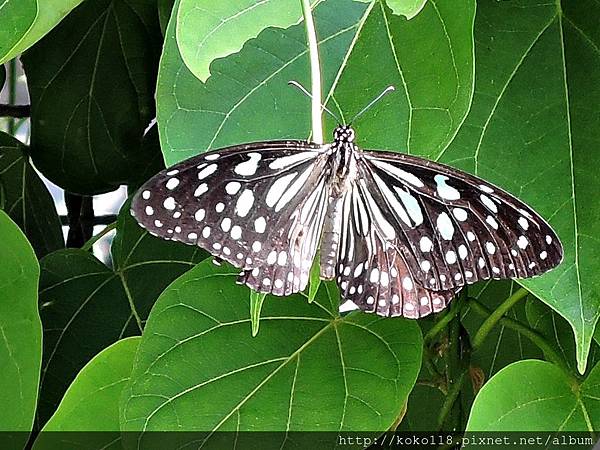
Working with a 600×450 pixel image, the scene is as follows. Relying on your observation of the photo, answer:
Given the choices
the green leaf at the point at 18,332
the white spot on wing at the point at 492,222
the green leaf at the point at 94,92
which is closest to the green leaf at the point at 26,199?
the green leaf at the point at 94,92

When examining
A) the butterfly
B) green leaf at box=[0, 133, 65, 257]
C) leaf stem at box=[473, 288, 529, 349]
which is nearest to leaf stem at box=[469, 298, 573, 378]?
leaf stem at box=[473, 288, 529, 349]

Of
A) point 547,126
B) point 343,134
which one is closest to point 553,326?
point 547,126

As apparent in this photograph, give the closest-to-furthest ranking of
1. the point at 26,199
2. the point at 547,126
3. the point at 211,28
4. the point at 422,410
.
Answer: the point at 211,28 → the point at 547,126 → the point at 422,410 → the point at 26,199

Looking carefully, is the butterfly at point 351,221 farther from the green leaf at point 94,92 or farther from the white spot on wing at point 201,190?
the green leaf at point 94,92

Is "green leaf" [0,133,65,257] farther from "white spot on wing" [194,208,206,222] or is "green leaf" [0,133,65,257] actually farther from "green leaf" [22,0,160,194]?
"white spot on wing" [194,208,206,222]

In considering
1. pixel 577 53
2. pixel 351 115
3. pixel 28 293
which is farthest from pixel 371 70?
pixel 28 293

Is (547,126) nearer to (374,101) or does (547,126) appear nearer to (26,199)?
(374,101)
